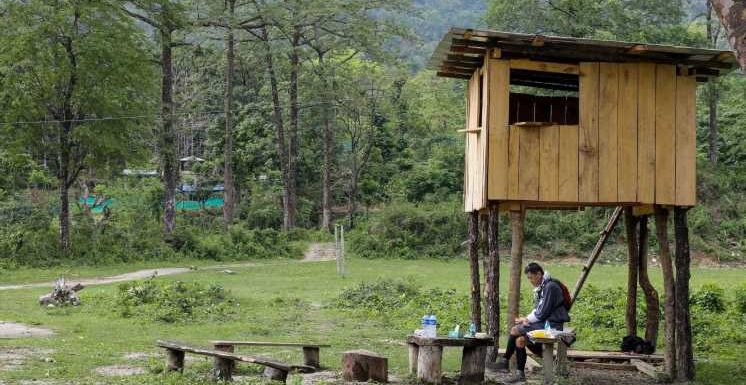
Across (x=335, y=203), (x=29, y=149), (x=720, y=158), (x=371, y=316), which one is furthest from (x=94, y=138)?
(x=720, y=158)

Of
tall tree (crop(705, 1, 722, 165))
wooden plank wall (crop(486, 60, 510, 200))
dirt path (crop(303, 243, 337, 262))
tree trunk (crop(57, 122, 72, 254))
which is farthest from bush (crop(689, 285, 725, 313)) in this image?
tall tree (crop(705, 1, 722, 165))

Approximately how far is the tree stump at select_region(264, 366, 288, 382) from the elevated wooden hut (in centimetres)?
337

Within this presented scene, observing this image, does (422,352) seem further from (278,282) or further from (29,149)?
(29,149)

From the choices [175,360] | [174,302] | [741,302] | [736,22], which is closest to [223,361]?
[175,360]

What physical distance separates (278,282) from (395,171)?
24.5 m

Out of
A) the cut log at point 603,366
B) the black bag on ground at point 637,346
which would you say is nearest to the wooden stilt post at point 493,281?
the cut log at point 603,366

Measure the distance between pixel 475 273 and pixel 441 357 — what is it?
3.93 m

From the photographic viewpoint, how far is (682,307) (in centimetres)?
1448

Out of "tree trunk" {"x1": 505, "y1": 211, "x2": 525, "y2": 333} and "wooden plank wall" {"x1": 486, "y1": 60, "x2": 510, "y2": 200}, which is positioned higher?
"wooden plank wall" {"x1": 486, "y1": 60, "x2": 510, "y2": 200}

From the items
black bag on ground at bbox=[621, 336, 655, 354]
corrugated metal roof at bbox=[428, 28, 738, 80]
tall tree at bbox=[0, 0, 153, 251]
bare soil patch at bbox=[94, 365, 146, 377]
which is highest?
tall tree at bbox=[0, 0, 153, 251]

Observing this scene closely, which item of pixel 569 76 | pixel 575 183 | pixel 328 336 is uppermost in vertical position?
pixel 569 76

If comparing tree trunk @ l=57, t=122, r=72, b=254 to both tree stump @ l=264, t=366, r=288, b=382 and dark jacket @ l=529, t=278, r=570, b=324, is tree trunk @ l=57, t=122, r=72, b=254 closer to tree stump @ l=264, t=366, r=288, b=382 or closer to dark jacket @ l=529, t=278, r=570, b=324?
tree stump @ l=264, t=366, r=288, b=382

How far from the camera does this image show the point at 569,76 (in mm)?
16438

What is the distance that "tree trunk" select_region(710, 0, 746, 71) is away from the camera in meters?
7.85
